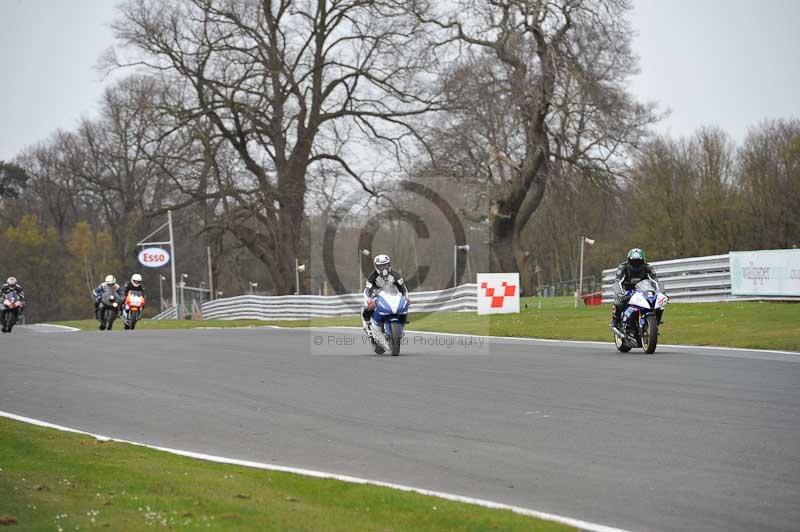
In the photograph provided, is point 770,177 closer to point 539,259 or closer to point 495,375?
point 539,259

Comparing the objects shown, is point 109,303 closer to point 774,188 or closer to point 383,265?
point 383,265

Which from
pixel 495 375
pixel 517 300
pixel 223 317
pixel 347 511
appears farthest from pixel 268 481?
pixel 223 317

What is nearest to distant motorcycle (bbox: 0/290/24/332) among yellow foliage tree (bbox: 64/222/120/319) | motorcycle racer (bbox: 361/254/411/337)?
motorcycle racer (bbox: 361/254/411/337)

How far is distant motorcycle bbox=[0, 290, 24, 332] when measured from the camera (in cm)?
3859

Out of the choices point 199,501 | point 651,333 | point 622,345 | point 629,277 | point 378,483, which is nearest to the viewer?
point 199,501

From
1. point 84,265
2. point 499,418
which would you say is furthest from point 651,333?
point 84,265

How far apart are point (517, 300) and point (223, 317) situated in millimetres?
22772

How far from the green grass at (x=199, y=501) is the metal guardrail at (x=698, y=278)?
2312cm

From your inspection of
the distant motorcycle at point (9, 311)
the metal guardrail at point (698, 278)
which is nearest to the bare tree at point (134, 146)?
the distant motorcycle at point (9, 311)

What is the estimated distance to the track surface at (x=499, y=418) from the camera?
724cm

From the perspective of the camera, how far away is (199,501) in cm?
670

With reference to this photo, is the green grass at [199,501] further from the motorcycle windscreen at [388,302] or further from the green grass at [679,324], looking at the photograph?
the green grass at [679,324]

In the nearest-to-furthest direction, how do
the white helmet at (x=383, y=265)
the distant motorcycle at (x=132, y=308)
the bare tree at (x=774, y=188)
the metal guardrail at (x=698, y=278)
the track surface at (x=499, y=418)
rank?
the track surface at (x=499, y=418)
the white helmet at (x=383, y=265)
the metal guardrail at (x=698, y=278)
the distant motorcycle at (x=132, y=308)
the bare tree at (x=774, y=188)

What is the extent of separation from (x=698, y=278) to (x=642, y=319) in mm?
13921
